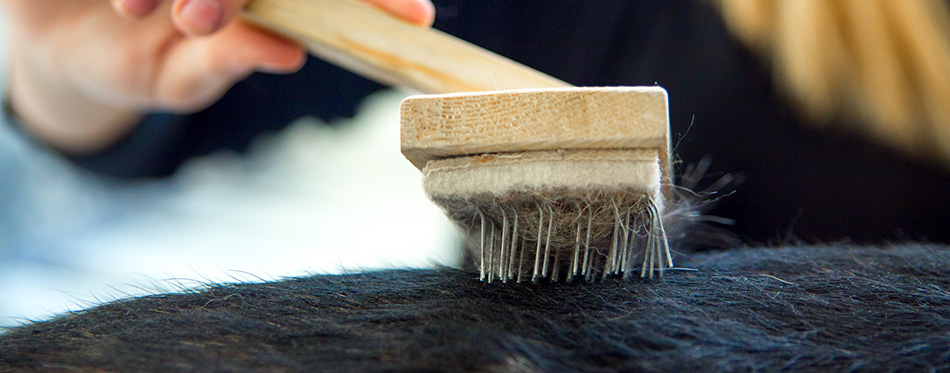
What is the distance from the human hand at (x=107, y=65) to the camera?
85cm

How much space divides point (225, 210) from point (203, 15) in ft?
2.01

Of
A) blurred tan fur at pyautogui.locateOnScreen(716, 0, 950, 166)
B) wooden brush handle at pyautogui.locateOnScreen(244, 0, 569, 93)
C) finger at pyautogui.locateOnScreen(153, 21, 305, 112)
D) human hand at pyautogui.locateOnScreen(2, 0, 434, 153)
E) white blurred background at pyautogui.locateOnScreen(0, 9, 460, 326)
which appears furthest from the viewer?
white blurred background at pyautogui.locateOnScreen(0, 9, 460, 326)

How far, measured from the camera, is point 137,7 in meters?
0.67

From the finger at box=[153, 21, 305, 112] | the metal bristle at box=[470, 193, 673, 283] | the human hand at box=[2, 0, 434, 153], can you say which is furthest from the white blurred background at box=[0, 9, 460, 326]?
the metal bristle at box=[470, 193, 673, 283]

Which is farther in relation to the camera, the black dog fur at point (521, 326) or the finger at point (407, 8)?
the finger at point (407, 8)

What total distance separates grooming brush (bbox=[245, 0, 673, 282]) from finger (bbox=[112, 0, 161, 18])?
444 millimetres

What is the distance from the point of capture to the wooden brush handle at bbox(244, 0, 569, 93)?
0.48 meters

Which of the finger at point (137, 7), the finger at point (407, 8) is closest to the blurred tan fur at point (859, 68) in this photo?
the finger at point (407, 8)

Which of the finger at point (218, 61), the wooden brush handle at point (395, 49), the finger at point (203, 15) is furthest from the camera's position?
the finger at point (218, 61)

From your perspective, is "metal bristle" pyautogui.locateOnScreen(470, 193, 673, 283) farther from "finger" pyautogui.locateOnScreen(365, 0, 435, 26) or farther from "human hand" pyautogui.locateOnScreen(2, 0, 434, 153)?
"human hand" pyautogui.locateOnScreen(2, 0, 434, 153)

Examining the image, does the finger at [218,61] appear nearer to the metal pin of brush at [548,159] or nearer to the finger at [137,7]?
the finger at [137,7]

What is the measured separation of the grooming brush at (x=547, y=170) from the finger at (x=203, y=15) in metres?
0.31

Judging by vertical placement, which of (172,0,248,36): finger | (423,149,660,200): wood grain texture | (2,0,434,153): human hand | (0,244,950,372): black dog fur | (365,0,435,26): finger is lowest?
(0,244,950,372): black dog fur

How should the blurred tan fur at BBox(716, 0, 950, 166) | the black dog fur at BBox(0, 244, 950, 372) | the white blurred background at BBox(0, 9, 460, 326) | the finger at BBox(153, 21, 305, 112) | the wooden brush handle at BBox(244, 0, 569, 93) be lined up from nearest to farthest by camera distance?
the black dog fur at BBox(0, 244, 950, 372) < the wooden brush handle at BBox(244, 0, 569, 93) < the finger at BBox(153, 21, 305, 112) < the blurred tan fur at BBox(716, 0, 950, 166) < the white blurred background at BBox(0, 9, 460, 326)
